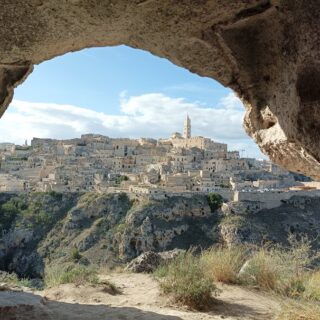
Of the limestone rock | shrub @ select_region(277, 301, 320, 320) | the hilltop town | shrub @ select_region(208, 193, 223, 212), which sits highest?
the hilltop town

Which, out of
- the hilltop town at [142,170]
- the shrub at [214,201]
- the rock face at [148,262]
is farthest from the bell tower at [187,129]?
the rock face at [148,262]

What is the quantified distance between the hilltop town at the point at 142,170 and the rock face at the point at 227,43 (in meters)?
45.5

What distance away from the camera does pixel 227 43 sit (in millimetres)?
3660

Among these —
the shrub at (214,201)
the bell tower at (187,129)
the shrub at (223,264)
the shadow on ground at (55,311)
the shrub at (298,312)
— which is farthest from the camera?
the bell tower at (187,129)

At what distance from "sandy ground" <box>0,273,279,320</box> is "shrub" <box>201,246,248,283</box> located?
0.90 ft

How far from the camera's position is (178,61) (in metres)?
4.03

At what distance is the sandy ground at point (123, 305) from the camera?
5.11m

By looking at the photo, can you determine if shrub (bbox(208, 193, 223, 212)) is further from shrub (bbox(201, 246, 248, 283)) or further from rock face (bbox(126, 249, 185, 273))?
shrub (bbox(201, 246, 248, 283))

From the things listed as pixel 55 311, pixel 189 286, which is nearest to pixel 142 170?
pixel 189 286

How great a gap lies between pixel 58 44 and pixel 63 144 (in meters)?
95.9

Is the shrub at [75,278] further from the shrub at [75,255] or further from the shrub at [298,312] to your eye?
the shrub at [75,255]

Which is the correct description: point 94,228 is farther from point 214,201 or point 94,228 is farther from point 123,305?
point 123,305

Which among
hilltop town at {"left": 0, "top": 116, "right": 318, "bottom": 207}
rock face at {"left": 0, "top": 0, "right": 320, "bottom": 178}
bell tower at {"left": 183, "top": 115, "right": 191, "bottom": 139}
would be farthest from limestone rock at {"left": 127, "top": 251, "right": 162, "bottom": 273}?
bell tower at {"left": 183, "top": 115, "right": 191, "bottom": 139}

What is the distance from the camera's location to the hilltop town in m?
58.4
